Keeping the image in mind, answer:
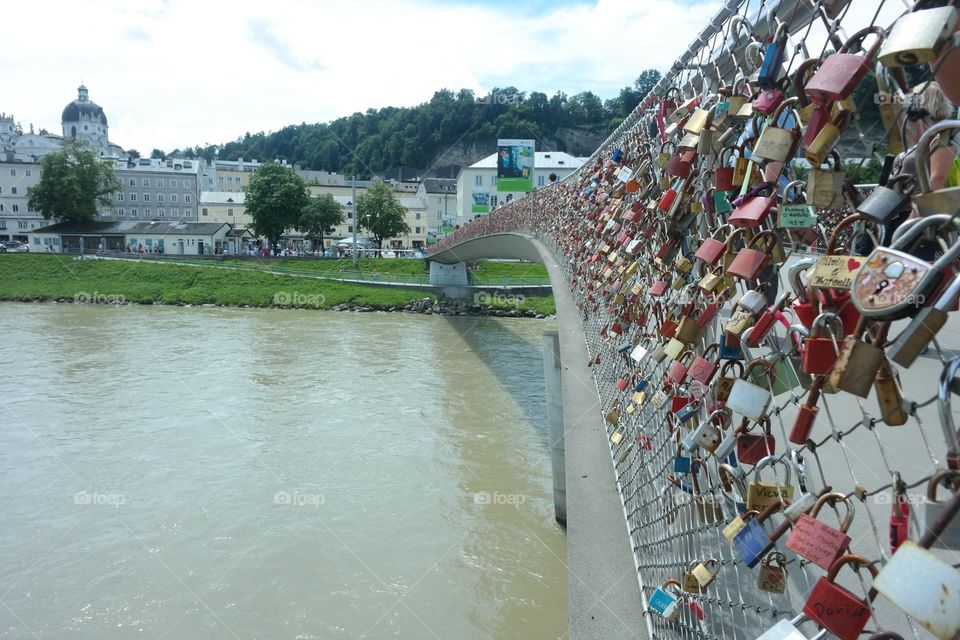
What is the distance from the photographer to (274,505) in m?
7.64

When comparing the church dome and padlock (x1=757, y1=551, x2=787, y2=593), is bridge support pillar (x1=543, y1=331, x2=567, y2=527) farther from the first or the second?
the church dome

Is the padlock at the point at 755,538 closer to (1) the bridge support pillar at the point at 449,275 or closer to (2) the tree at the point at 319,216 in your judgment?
(1) the bridge support pillar at the point at 449,275

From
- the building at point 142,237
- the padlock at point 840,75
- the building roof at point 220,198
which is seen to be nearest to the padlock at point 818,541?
the padlock at point 840,75

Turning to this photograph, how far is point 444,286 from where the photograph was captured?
33.9 meters

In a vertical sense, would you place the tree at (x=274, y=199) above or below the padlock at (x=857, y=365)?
above

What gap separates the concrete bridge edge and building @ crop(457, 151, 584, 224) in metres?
Answer: 44.5

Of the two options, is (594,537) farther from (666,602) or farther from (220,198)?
(220,198)

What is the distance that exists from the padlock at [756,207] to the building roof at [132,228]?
5238cm

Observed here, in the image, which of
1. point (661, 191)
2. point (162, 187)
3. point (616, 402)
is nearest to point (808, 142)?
point (661, 191)

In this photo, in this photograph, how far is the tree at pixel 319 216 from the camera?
47.3 m

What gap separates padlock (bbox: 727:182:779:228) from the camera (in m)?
1.30

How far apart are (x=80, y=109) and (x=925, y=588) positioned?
374 feet

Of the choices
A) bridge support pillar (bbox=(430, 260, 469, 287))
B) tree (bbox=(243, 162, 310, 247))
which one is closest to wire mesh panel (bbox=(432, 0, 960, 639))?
bridge support pillar (bbox=(430, 260, 469, 287))

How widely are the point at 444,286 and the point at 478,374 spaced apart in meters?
18.2
